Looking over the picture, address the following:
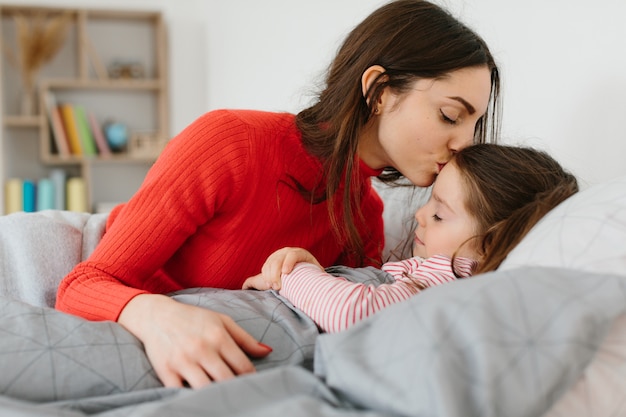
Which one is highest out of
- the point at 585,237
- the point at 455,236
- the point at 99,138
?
the point at 585,237

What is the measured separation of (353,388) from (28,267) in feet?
2.99

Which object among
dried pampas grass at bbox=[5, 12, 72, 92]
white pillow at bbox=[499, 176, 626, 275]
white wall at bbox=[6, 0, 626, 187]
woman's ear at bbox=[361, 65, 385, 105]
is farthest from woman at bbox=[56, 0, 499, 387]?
dried pampas grass at bbox=[5, 12, 72, 92]

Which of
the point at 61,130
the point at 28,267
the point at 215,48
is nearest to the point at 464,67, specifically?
the point at 28,267

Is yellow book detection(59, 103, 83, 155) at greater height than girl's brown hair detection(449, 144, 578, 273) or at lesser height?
lesser

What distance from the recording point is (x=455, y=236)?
1153 mm

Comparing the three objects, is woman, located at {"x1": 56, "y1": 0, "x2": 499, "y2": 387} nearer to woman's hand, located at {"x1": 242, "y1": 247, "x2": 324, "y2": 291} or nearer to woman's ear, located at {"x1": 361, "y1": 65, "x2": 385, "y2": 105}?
woman's ear, located at {"x1": 361, "y1": 65, "x2": 385, "y2": 105}

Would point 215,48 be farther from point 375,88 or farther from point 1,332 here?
point 1,332

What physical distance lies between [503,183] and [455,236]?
121 mm

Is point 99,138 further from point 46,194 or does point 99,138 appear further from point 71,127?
point 46,194

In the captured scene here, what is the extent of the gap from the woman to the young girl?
0.39 feet

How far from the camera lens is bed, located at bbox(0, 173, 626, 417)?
0.63m

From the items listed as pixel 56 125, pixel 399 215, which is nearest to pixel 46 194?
pixel 56 125

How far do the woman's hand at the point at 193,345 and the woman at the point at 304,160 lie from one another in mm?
186

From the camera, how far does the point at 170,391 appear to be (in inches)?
30.5
